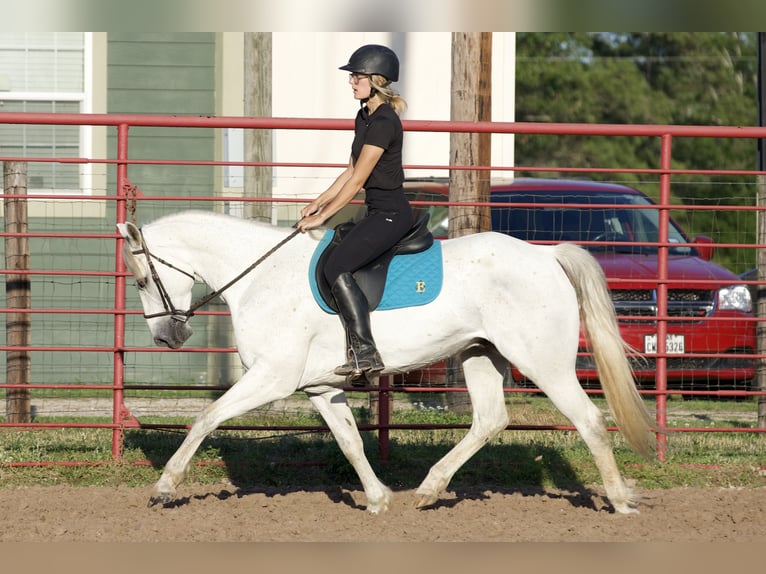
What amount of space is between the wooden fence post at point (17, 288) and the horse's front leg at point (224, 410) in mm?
3623

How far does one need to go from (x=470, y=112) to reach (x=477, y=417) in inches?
146

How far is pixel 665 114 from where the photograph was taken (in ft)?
108

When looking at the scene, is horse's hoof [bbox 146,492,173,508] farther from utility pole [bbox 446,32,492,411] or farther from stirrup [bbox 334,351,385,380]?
utility pole [bbox 446,32,492,411]

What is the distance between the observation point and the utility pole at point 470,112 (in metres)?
9.23

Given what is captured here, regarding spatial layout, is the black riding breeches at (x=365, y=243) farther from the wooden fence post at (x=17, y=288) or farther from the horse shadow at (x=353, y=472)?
the wooden fence post at (x=17, y=288)

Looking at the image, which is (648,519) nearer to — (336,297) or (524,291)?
(524,291)

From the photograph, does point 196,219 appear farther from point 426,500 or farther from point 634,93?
point 634,93

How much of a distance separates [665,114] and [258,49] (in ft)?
78.6

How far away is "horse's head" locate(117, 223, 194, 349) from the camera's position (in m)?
6.17

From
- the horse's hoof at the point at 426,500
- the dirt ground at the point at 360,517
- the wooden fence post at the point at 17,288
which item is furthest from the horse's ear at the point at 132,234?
the wooden fence post at the point at 17,288

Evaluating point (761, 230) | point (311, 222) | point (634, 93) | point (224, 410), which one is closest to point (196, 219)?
point (311, 222)

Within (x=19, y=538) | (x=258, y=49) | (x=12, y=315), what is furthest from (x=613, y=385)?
(x=258, y=49)

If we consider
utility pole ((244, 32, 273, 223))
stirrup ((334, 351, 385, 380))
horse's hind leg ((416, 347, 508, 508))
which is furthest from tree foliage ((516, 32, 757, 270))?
stirrup ((334, 351, 385, 380))

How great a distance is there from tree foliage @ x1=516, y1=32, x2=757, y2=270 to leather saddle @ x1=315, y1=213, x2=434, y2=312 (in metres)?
25.5
